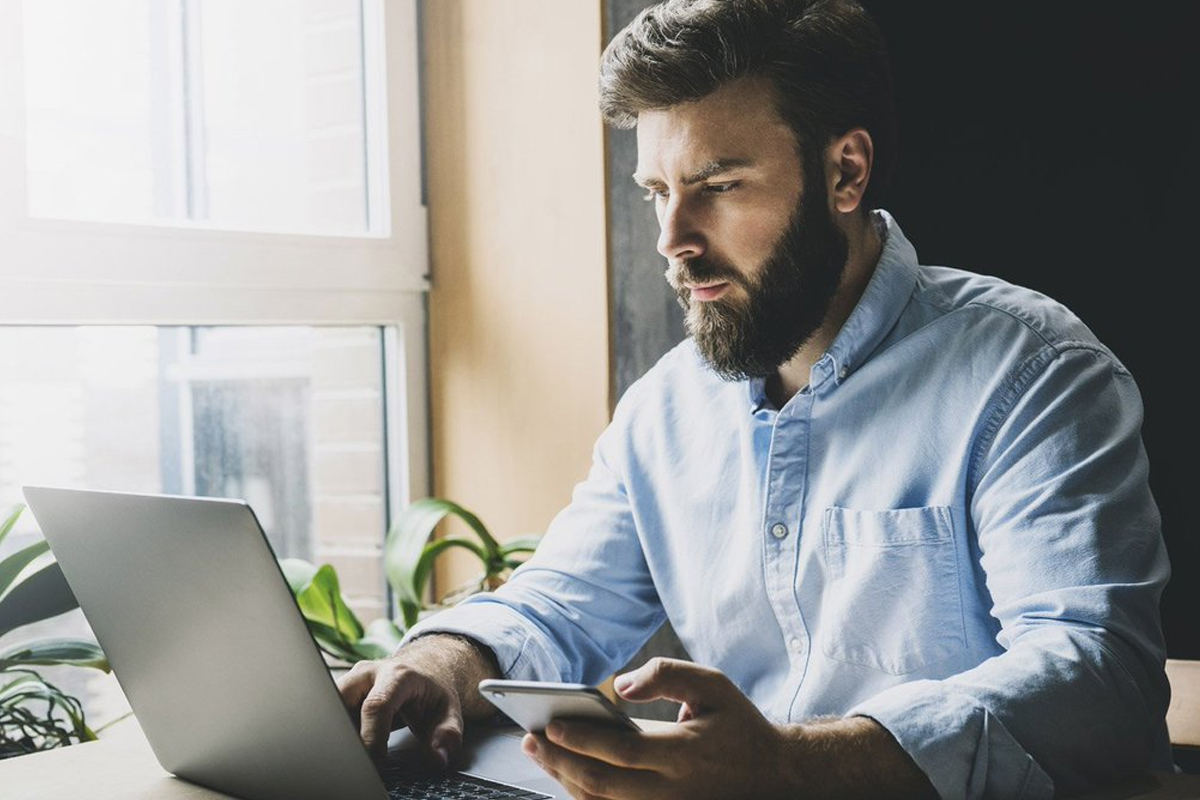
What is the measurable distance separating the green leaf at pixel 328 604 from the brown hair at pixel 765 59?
2.98 ft

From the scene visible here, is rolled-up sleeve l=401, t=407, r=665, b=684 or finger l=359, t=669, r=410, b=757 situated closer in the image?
finger l=359, t=669, r=410, b=757

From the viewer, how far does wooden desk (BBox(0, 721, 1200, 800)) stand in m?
1.11

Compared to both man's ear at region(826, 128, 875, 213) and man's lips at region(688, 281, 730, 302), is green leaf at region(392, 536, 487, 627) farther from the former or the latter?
man's ear at region(826, 128, 875, 213)

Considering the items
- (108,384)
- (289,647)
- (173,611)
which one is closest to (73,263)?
(108,384)

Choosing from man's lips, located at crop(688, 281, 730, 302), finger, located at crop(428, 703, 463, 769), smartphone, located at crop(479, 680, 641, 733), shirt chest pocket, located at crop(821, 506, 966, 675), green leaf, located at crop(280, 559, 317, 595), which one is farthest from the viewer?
green leaf, located at crop(280, 559, 317, 595)

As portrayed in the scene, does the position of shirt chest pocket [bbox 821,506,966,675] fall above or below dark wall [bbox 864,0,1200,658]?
below

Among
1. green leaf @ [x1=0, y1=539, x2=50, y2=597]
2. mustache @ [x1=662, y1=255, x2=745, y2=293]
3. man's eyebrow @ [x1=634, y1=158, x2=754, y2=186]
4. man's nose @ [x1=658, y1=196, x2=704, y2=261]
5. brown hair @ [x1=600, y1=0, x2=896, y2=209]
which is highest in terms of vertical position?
brown hair @ [x1=600, y1=0, x2=896, y2=209]

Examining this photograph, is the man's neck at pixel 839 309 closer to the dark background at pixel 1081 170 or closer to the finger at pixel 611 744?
the dark background at pixel 1081 170

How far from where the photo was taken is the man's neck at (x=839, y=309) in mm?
1558

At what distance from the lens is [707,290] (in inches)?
61.2

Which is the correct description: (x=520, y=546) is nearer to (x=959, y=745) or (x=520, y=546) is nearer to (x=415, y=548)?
(x=415, y=548)

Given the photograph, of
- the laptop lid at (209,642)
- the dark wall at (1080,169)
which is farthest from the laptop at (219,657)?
the dark wall at (1080,169)

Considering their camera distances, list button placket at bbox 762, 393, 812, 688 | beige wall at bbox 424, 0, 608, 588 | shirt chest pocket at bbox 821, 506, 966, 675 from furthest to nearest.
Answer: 1. beige wall at bbox 424, 0, 608, 588
2. button placket at bbox 762, 393, 812, 688
3. shirt chest pocket at bbox 821, 506, 966, 675

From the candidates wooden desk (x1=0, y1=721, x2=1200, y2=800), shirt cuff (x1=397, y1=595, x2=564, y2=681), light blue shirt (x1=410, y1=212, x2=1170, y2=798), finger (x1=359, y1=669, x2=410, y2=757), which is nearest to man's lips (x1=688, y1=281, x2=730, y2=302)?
light blue shirt (x1=410, y1=212, x2=1170, y2=798)
